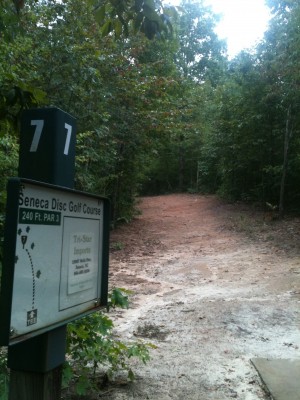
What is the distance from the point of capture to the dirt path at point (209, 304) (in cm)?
352

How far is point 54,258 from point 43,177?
1.08ft

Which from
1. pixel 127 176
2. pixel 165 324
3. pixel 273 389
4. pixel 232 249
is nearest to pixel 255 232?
pixel 232 249

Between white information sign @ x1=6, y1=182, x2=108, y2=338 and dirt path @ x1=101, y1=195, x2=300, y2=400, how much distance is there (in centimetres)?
193

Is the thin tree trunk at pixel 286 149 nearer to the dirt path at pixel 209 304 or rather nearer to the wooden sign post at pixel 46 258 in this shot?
the dirt path at pixel 209 304

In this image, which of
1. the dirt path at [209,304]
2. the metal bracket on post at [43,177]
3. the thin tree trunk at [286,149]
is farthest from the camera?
the thin tree trunk at [286,149]

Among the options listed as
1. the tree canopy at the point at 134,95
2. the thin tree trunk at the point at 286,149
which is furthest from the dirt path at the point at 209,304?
the tree canopy at the point at 134,95

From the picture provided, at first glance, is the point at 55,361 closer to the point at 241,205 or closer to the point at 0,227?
the point at 0,227

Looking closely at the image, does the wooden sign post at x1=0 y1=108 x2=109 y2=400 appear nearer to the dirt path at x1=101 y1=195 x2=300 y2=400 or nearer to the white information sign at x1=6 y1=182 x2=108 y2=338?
the white information sign at x1=6 y1=182 x2=108 y2=338

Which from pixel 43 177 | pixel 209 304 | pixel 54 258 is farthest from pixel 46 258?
pixel 209 304

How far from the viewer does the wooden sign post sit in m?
1.23

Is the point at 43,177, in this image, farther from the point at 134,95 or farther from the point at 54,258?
the point at 134,95

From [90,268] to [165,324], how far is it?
147 inches

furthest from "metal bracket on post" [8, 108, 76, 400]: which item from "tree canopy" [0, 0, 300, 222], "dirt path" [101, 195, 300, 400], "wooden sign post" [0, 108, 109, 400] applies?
"dirt path" [101, 195, 300, 400]

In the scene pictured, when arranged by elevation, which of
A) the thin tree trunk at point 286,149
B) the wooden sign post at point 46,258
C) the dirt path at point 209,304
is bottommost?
the dirt path at point 209,304
